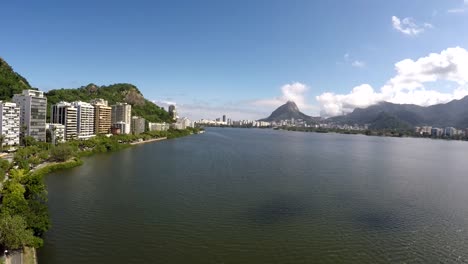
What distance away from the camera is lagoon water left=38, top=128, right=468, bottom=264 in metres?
8.23

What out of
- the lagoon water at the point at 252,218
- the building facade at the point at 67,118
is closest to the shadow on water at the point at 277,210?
the lagoon water at the point at 252,218

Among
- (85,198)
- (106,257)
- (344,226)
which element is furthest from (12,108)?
(344,226)

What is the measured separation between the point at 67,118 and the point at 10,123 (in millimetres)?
8699

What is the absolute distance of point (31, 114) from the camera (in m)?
25.9

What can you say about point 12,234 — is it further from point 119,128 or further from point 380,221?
point 119,128

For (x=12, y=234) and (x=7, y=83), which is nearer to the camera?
(x=12, y=234)

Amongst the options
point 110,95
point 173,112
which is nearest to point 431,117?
point 173,112

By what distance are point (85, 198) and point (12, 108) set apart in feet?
53.4

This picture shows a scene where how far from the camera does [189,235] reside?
920 centimetres

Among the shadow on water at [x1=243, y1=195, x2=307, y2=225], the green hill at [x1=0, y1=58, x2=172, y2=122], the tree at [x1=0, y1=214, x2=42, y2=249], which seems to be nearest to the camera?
the tree at [x1=0, y1=214, x2=42, y2=249]

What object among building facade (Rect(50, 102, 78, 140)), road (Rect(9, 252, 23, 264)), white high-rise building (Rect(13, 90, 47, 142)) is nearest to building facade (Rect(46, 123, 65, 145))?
white high-rise building (Rect(13, 90, 47, 142))

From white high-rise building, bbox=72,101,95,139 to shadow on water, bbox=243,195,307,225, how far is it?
28.3m

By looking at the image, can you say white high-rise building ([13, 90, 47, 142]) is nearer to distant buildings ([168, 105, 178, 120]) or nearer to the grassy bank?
the grassy bank

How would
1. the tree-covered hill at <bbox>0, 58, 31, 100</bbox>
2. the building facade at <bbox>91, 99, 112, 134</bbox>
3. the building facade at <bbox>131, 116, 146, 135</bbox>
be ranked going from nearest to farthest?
the tree-covered hill at <bbox>0, 58, 31, 100</bbox>
the building facade at <bbox>91, 99, 112, 134</bbox>
the building facade at <bbox>131, 116, 146, 135</bbox>
